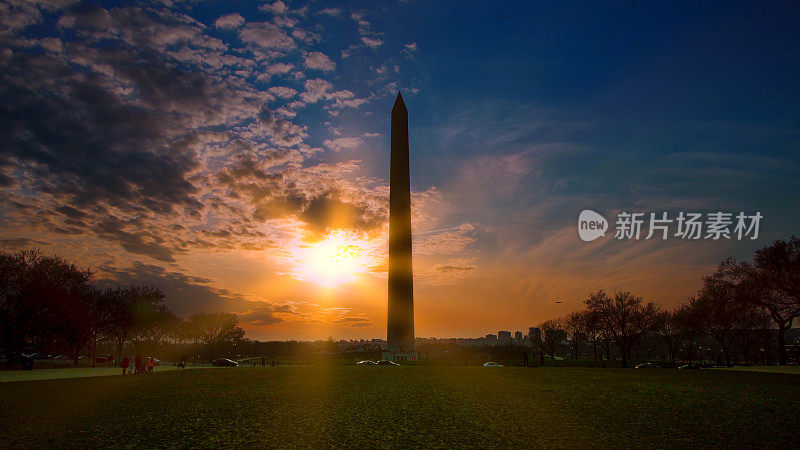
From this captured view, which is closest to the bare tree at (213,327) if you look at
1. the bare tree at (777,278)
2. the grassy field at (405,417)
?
the grassy field at (405,417)

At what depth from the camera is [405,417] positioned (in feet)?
46.6

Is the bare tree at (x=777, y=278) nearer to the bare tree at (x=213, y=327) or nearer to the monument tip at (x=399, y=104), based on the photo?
the monument tip at (x=399, y=104)

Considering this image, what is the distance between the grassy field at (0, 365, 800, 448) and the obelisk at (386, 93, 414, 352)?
2972cm

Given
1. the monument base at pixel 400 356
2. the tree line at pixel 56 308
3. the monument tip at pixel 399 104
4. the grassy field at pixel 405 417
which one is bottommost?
the grassy field at pixel 405 417

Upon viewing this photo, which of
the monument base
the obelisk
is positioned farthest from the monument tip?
the monument base

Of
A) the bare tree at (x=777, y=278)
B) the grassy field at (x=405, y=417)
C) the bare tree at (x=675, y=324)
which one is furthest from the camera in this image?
the bare tree at (x=675, y=324)

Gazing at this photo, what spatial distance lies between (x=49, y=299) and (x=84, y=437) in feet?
138

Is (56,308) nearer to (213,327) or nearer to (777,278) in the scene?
(213,327)

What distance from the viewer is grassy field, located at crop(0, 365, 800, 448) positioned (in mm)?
11289

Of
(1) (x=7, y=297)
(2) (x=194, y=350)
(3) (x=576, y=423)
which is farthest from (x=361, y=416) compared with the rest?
(2) (x=194, y=350)

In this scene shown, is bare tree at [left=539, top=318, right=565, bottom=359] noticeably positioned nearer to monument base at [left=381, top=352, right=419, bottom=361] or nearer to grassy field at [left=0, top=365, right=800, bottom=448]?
monument base at [left=381, top=352, right=419, bottom=361]

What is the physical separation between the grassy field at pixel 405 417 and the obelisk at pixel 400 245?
97.5 ft

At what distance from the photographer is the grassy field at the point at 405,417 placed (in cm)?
1129

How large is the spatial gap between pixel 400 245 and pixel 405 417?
1507 inches
